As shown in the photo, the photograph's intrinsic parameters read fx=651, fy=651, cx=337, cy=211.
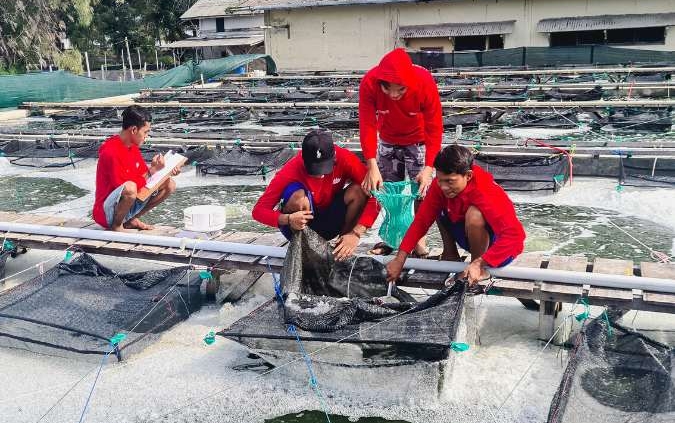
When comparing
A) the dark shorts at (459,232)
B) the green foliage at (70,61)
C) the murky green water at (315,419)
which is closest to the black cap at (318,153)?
the dark shorts at (459,232)

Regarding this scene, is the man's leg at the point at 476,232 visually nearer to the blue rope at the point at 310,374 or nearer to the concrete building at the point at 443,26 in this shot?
the blue rope at the point at 310,374

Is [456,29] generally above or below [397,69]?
above

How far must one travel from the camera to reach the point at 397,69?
3477 millimetres

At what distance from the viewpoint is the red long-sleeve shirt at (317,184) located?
3.43 meters

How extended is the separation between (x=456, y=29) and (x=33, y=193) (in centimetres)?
1644

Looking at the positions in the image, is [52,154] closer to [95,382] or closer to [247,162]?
[247,162]

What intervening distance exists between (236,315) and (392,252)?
97cm

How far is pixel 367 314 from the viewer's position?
115 inches

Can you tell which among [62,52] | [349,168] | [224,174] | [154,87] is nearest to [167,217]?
[224,174]

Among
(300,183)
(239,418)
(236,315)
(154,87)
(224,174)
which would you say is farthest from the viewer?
(154,87)

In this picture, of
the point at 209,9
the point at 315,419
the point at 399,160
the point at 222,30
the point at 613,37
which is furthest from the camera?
the point at 222,30

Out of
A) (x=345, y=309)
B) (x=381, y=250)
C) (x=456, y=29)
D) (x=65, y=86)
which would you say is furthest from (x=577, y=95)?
(x=65, y=86)

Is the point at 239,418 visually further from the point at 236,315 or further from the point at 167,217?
the point at 167,217

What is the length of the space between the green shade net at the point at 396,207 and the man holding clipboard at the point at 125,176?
1673 mm
